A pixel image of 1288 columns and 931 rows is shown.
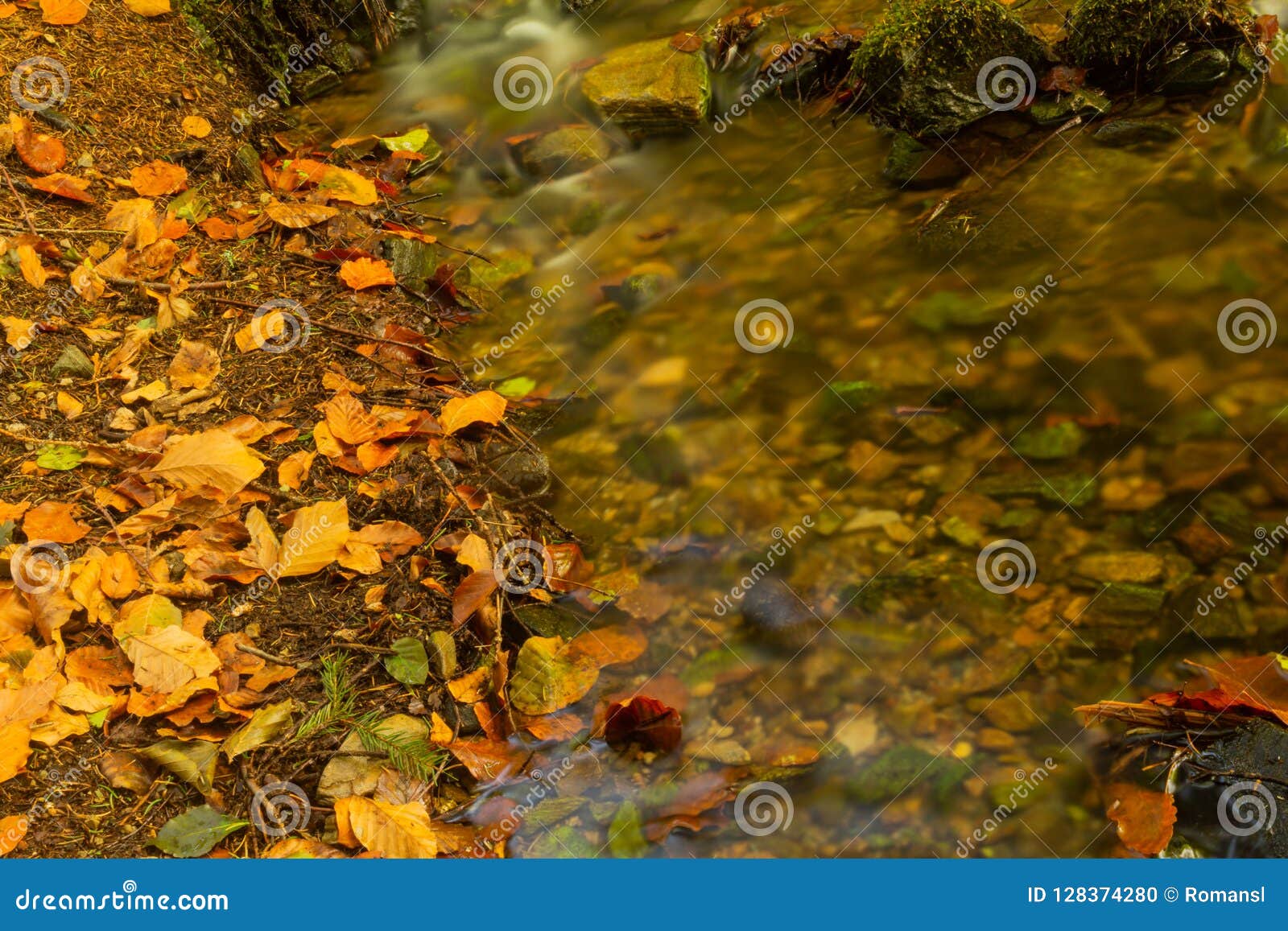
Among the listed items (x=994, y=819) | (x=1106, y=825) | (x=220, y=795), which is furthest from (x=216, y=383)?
(x=1106, y=825)

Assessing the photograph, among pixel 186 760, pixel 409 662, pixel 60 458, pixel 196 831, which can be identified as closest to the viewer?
pixel 196 831

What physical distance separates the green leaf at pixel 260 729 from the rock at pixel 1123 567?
256 centimetres

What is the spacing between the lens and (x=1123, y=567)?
10.2ft

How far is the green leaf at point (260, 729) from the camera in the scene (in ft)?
8.37

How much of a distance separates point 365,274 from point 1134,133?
3.75m

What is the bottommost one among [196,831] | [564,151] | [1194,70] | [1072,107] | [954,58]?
[196,831]

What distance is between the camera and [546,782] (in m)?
2.74

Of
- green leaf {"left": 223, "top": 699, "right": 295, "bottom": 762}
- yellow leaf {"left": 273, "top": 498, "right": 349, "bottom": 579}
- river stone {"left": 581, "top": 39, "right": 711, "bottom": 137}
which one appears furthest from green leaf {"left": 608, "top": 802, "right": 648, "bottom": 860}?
river stone {"left": 581, "top": 39, "right": 711, "bottom": 137}

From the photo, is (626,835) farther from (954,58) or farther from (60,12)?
(60,12)

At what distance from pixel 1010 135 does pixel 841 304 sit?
4.57 feet

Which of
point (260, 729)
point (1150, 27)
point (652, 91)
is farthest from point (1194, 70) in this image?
point (260, 729)

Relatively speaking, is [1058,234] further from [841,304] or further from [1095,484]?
[1095,484]

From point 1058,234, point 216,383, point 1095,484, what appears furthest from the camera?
point 1058,234

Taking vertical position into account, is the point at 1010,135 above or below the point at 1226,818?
above
